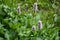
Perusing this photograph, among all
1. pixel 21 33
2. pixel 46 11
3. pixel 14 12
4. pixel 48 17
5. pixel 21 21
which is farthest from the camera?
pixel 46 11

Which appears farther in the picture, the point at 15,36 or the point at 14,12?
the point at 14,12

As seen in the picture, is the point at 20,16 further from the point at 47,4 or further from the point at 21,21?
the point at 47,4

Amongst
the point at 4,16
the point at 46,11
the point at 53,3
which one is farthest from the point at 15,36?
the point at 53,3

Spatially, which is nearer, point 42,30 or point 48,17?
point 42,30

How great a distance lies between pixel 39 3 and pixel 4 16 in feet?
4.03

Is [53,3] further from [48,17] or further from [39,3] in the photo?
[48,17]

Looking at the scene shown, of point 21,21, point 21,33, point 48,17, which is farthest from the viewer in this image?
point 48,17

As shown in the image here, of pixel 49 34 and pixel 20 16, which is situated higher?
pixel 20 16

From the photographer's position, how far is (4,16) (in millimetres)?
3500

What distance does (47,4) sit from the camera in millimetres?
4492

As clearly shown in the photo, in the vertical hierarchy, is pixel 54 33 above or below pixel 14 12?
below

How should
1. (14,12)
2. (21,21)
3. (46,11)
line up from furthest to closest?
(46,11), (14,12), (21,21)

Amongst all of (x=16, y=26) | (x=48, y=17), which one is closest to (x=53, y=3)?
(x=48, y=17)

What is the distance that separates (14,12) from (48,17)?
2.75ft
